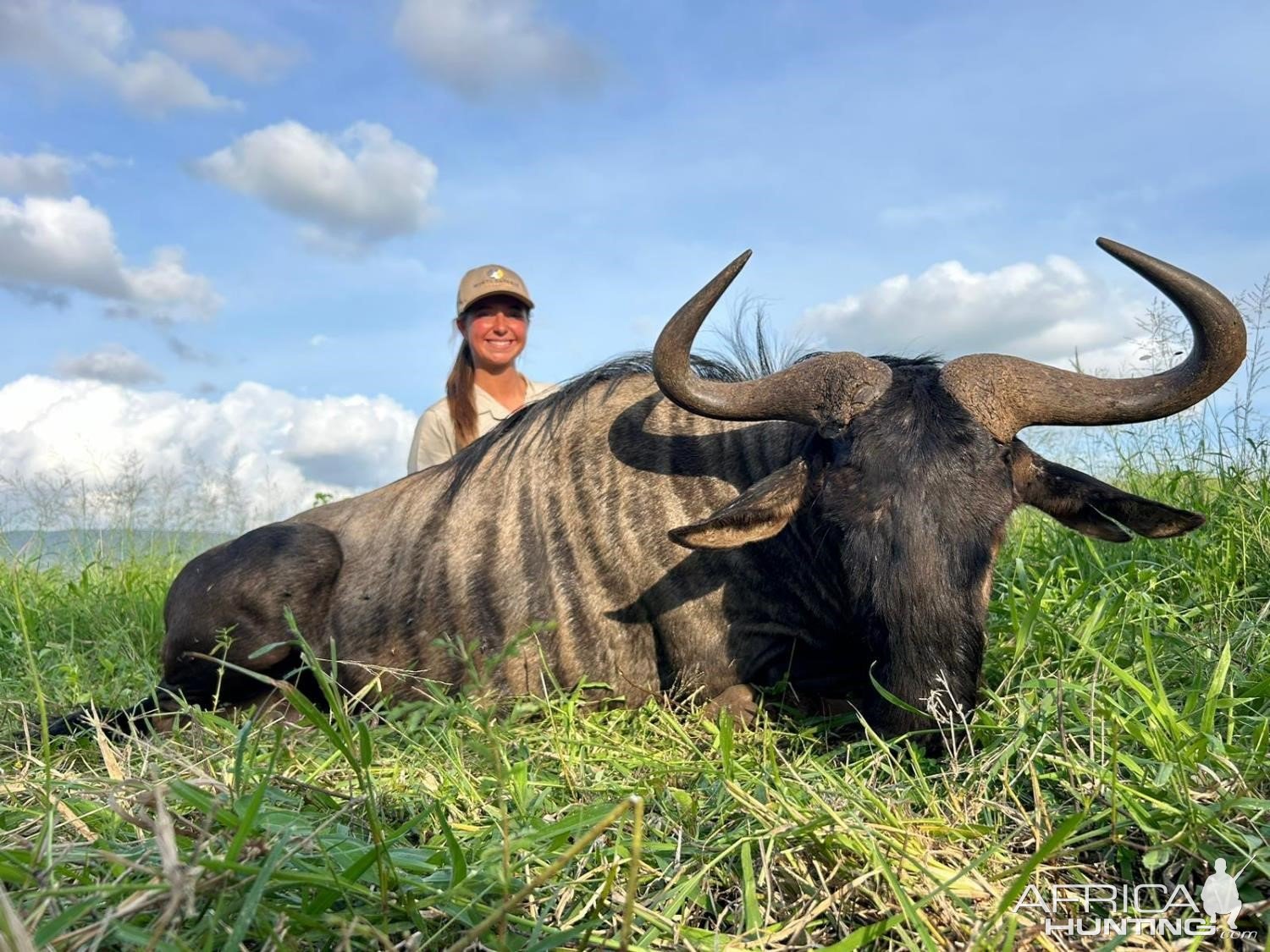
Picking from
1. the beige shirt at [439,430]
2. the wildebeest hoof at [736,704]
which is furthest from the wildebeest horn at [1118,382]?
the beige shirt at [439,430]

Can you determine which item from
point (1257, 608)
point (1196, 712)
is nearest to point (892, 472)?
point (1196, 712)

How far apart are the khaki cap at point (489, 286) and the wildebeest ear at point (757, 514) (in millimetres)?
4153

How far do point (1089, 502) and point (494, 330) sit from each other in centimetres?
476

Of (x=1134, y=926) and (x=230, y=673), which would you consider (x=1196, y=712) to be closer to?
(x=1134, y=926)

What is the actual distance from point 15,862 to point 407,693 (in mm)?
2673

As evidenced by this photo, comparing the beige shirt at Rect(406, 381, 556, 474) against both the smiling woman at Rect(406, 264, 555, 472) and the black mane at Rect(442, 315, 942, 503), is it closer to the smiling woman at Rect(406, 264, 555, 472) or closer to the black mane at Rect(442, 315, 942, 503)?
the smiling woman at Rect(406, 264, 555, 472)

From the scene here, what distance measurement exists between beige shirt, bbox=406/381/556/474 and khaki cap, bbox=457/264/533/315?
67cm

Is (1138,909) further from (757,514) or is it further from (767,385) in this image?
(767,385)

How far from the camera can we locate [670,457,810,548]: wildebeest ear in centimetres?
330

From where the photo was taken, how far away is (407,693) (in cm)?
424

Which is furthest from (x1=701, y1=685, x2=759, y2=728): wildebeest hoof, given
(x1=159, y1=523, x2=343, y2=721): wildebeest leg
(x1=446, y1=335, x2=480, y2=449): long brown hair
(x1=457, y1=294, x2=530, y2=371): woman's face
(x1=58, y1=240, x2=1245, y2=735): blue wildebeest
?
(x1=457, y1=294, x2=530, y2=371): woman's face

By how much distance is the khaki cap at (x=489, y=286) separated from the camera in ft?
23.0

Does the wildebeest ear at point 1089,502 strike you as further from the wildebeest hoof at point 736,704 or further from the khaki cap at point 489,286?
the khaki cap at point 489,286

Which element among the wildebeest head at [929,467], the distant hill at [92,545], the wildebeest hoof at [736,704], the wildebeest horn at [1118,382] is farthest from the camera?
the distant hill at [92,545]
